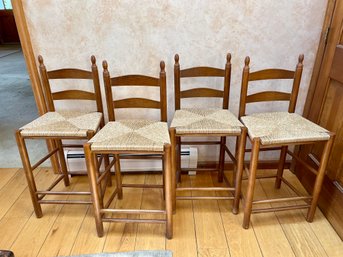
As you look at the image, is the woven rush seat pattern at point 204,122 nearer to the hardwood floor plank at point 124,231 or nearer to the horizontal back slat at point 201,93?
the horizontal back slat at point 201,93

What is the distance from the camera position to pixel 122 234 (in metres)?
1.56

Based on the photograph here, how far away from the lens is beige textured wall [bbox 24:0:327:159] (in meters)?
1.67

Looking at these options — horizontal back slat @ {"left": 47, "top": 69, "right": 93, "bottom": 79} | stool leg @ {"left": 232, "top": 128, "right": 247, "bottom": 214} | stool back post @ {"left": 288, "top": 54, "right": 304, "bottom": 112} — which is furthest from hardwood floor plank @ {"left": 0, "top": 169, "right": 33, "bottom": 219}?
stool back post @ {"left": 288, "top": 54, "right": 304, "bottom": 112}

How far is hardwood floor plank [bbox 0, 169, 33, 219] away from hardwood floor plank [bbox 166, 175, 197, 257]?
1157 mm

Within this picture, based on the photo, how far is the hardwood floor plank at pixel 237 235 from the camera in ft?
4.73

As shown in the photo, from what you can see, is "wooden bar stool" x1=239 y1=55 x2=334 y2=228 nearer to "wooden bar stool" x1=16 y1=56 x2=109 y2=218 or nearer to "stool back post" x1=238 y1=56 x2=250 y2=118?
"stool back post" x1=238 y1=56 x2=250 y2=118

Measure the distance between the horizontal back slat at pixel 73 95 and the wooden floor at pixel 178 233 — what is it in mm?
755

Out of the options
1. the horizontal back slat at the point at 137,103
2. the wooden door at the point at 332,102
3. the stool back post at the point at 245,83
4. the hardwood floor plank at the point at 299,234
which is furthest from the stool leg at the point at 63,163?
the wooden door at the point at 332,102

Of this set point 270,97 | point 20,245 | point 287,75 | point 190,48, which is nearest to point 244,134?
point 270,97

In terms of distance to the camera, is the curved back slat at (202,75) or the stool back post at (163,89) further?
the curved back slat at (202,75)

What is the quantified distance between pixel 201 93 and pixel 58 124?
3.05ft

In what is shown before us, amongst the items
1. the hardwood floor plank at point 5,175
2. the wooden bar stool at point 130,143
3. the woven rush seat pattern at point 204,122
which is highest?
Result: the woven rush seat pattern at point 204,122

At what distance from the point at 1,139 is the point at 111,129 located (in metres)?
1.86

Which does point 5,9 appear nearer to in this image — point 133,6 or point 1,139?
point 1,139
